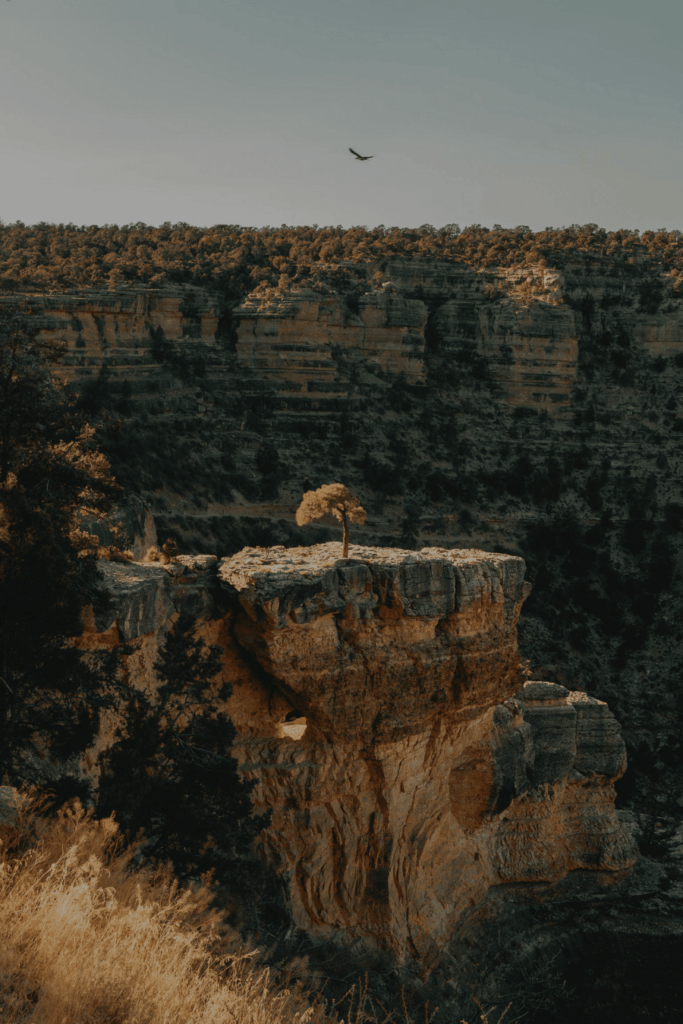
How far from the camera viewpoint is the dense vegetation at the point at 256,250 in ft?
149

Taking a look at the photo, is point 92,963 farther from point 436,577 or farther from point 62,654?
point 436,577

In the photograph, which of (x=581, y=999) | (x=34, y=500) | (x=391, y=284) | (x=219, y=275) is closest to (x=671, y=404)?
(x=391, y=284)

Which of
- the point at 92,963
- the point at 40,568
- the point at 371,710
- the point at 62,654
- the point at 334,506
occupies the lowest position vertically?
the point at 371,710

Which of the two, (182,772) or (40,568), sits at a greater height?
(40,568)

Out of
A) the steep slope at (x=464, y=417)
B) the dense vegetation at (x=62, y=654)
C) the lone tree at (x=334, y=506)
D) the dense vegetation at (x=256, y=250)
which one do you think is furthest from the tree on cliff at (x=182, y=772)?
the dense vegetation at (x=256, y=250)

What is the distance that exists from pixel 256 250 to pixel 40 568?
4759 centimetres

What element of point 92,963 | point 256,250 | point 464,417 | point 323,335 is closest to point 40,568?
point 92,963

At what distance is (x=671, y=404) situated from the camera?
49.7m

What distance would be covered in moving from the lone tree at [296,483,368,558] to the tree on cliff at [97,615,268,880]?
3.59 metres

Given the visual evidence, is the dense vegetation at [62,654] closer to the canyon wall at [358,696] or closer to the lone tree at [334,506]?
the canyon wall at [358,696]

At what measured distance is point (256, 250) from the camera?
52781 mm

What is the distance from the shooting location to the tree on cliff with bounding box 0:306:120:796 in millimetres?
9031

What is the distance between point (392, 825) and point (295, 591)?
561 cm

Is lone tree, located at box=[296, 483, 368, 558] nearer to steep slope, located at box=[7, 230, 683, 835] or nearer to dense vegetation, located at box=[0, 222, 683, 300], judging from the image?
steep slope, located at box=[7, 230, 683, 835]
